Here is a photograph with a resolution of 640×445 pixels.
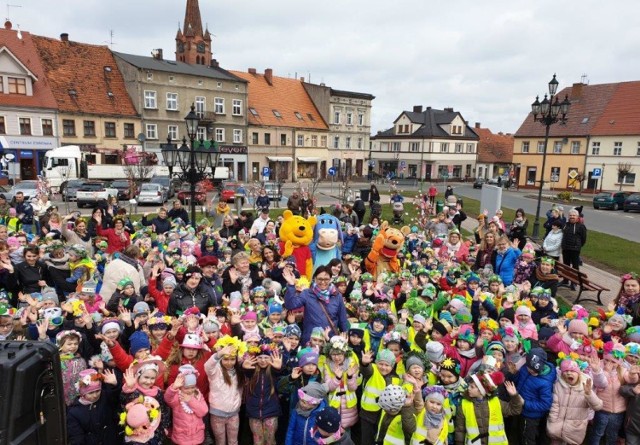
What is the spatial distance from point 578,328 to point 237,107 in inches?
1694

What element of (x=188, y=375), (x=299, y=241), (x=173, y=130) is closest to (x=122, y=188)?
(x=173, y=130)

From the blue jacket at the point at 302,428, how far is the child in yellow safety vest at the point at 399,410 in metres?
0.60

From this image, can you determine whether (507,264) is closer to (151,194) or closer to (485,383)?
(485,383)

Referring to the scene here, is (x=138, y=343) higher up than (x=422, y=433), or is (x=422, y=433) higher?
(x=138, y=343)

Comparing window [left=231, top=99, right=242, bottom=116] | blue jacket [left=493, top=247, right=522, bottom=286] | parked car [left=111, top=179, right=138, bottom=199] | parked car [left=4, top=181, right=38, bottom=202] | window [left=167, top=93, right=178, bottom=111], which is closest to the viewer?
blue jacket [left=493, top=247, right=522, bottom=286]

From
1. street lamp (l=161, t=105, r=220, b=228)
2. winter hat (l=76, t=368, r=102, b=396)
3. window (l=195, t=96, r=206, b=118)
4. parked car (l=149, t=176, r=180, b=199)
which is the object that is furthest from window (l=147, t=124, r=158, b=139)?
winter hat (l=76, t=368, r=102, b=396)

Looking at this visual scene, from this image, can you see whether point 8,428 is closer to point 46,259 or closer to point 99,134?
point 46,259

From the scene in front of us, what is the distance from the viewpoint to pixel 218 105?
42.9 m

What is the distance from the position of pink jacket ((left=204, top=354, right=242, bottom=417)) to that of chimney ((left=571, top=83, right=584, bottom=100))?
54.5m

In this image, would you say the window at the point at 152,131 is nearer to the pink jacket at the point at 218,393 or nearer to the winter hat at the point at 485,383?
the pink jacket at the point at 218,393

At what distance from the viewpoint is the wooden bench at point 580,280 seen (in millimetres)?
9047

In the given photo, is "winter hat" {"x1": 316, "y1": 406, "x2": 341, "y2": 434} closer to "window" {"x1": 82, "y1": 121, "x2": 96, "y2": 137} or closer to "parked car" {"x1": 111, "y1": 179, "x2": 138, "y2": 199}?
A: "parked car" {"x1": 111, "y1": 179, "x2": 138, "y2": 199}

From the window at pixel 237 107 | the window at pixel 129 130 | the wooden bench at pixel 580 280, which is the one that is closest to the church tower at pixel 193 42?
the window at pixel 237 107

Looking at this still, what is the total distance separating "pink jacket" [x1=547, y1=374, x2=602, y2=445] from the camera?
14.2 feet
